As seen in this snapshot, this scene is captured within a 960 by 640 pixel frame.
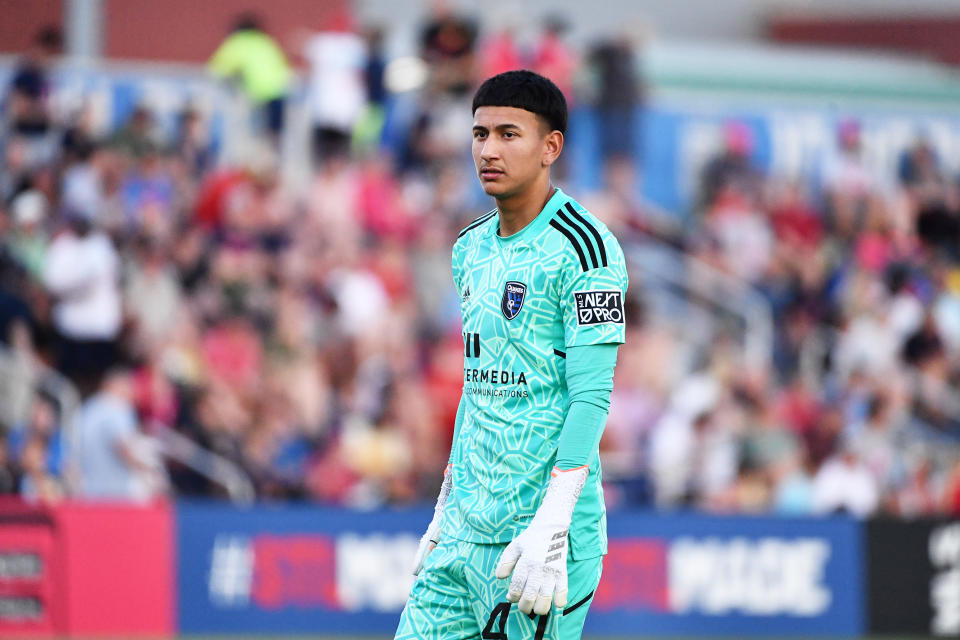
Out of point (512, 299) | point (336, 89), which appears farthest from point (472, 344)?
point (336, 89)

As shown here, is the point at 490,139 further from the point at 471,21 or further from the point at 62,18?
the point at 62,18

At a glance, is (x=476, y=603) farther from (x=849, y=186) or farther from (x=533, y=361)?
(x=849, y=186)

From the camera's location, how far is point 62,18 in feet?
57.0

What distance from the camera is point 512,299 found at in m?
4.69

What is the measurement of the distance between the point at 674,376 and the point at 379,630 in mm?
4448

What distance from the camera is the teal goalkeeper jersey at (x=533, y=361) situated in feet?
15.1

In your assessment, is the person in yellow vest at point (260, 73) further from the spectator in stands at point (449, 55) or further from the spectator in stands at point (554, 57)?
the spectator in stands at point (554, 57)

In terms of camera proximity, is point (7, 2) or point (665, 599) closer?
point (665, 599)

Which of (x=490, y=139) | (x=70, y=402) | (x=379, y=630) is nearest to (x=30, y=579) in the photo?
(x=70, y=402)

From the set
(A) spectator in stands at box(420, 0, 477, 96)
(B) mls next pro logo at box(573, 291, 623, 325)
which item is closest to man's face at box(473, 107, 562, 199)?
(B) mls next pro logo at box(573, 291, 623, 325)

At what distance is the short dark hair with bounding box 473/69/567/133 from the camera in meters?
4.67

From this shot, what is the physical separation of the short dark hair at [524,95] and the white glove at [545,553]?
111 centimetres

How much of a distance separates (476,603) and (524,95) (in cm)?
158

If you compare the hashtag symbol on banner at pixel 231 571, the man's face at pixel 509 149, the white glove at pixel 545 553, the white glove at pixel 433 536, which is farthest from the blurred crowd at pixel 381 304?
the white glove at pixel 545 553
